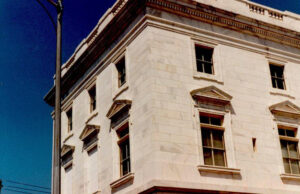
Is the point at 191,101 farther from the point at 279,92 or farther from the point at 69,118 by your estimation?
the point at 69,118

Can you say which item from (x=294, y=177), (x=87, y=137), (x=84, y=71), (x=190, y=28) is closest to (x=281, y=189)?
(x=294, y=177)

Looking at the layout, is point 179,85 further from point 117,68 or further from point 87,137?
point 87,137

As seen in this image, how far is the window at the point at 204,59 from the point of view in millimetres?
21234

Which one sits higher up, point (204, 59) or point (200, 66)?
point (204, 59)

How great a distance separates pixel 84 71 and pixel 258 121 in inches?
412

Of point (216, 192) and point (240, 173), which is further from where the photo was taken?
point (240, 173)

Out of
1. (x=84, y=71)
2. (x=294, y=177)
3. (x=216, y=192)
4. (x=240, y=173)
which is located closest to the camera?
(x=216, y=192)

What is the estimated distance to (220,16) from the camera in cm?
2211

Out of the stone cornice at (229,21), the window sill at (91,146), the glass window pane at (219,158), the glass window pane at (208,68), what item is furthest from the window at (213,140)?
the window sill at (91,146)

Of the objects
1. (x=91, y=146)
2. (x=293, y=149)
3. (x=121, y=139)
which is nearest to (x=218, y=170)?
(x=121, y=139)

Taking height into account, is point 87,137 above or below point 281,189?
above

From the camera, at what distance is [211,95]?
20.2m

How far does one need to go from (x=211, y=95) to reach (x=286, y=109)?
4346mm

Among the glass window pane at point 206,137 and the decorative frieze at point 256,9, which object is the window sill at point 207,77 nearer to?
the glass window pane at point 206,137
